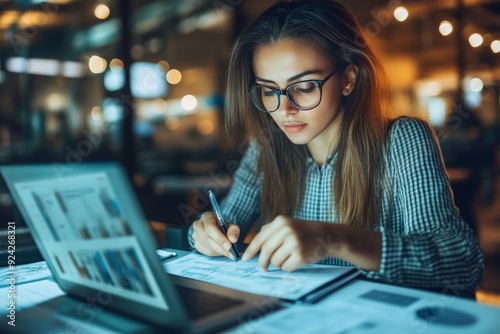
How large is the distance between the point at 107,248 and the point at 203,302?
0.24 m

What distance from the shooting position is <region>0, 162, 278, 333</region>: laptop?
2.23 feet

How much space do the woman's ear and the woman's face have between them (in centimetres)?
4

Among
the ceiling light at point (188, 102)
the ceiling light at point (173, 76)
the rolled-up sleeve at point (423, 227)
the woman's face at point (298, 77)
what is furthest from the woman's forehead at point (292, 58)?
the ceiling light at point (188, 102)

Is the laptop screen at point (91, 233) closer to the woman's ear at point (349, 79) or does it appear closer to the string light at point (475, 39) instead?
the woman's ear at point (349, 79)

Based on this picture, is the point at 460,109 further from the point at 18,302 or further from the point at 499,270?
the point at 18,302

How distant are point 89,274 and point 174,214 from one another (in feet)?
6.73

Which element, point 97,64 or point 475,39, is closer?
point 97,64

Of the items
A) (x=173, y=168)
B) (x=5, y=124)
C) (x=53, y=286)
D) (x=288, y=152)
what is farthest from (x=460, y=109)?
(x=53, y=286)

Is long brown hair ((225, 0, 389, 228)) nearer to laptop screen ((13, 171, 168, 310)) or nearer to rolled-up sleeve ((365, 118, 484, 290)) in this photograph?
rolled-up sleeve ((365, 118, 484, 290))

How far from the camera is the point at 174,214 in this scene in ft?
9.45

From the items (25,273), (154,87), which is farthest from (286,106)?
(154,87)

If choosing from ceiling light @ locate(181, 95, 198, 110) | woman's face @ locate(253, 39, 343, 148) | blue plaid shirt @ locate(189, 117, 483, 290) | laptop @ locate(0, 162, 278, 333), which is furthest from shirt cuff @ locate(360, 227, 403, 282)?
ceiling light @ locate(181, 95, 198, 110)

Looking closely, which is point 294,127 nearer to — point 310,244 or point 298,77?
point 298,77

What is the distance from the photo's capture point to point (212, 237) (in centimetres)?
126
